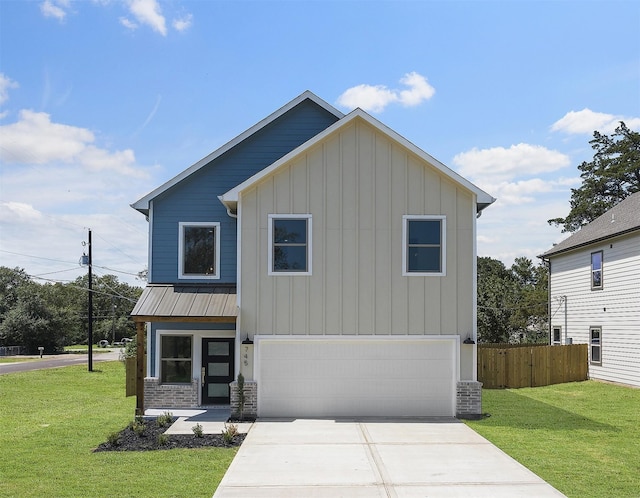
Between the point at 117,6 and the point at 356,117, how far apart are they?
6296 mm

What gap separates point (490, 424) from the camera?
535 inches

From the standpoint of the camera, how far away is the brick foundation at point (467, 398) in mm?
14484

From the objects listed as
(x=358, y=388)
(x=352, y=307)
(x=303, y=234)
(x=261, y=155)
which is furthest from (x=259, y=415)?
(x=261, y=155)

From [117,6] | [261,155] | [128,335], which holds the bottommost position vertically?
[128,335]

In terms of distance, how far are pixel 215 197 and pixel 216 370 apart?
15.0 feet

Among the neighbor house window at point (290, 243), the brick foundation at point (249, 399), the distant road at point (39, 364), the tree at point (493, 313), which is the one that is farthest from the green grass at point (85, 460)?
the tree at point (493, 313)

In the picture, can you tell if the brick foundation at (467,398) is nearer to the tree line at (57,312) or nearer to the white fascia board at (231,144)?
the white fascia board at (231,144)

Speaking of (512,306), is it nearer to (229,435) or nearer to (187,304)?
(187,304)

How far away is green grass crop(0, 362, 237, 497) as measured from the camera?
27.8 feet

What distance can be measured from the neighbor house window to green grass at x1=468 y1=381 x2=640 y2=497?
5.26 meters

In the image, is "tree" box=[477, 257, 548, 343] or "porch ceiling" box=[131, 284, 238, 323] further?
"tree" box=[477, 257, 548, 343]

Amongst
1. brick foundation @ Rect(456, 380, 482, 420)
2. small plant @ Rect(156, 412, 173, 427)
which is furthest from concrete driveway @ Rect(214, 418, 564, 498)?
small plant @ Rect(156, 412, 173, 427)

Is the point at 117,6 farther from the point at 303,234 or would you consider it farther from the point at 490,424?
the point at 490,424

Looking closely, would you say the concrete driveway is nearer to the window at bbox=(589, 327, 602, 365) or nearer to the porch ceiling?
the porch ceiling
